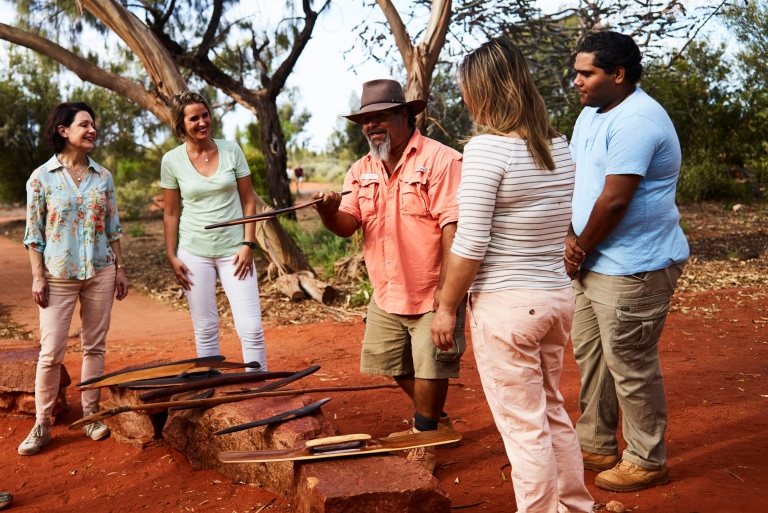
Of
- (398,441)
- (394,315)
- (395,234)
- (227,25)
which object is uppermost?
(227,25)

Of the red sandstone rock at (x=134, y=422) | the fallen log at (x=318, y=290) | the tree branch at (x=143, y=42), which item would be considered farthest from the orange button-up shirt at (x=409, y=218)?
the tree branch at (x=143, y=42)

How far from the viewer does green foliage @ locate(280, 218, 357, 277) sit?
422 inches

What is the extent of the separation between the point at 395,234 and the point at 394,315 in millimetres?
426

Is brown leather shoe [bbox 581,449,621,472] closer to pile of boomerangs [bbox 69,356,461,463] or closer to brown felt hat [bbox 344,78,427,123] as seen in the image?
pile of boomerangs [bbox 69,356,461,463]

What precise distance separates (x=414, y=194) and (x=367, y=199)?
0.29 m

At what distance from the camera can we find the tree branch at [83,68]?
8836mm

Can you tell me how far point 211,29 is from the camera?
10.9m

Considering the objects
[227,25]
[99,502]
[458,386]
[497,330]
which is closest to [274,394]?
[99,502]

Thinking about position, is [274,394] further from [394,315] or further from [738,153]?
[738,153]

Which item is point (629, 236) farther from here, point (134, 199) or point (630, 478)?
point (134, 199)

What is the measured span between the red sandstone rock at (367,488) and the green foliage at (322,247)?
23.9 feet

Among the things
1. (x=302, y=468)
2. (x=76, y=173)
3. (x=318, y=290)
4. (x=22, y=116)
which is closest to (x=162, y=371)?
(x=76, y=173)

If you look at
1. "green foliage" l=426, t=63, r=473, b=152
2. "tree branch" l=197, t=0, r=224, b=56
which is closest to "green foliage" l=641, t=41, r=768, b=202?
"green foliage" l=426, t=63, r=473, b=152

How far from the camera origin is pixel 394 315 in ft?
12.4
